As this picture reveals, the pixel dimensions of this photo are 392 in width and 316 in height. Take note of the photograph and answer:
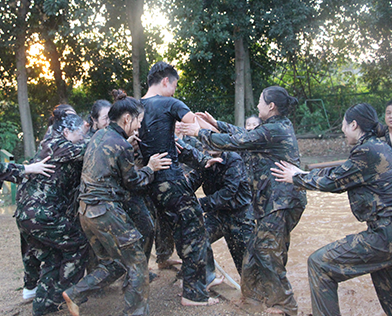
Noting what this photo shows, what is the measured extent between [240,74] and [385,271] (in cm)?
1219

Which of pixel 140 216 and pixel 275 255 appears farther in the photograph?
pixel 140 216

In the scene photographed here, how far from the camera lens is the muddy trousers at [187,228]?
3859 mm

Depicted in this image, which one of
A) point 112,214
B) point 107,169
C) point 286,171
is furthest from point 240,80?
point 112,214

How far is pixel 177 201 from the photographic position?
385 cm

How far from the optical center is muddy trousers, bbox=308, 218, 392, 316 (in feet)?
9.92

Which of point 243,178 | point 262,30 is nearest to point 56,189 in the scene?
point 243,178

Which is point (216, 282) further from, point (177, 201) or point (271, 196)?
point (271, 196)

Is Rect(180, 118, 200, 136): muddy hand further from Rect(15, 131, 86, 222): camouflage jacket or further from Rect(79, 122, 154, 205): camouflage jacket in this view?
Rect(15, 131, 86, 222): camouflage jacket

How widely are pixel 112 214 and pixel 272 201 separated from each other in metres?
1.47

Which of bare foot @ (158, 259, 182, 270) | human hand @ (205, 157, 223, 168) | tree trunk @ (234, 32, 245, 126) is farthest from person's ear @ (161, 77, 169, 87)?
tree trunk @ (234, 32, 245, 126)

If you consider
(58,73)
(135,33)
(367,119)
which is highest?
(135,33)

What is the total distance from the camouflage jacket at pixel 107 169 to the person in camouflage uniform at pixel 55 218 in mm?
589

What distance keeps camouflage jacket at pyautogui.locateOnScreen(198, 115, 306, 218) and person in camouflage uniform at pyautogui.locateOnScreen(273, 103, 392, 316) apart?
0.36 m

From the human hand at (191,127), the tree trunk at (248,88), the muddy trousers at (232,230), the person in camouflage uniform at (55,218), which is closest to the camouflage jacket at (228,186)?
the muddy trousers at (232,230)
